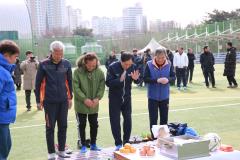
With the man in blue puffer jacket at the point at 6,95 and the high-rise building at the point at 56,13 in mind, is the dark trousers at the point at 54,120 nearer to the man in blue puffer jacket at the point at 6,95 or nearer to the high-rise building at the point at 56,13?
the man in blue puffer jacket at the point at 6,95

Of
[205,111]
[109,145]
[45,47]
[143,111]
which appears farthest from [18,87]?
[45,47]

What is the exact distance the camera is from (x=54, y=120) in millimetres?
6090

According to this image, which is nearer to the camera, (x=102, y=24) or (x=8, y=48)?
(x=8, y=48)

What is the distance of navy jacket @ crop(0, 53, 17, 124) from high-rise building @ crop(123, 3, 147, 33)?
92928mm

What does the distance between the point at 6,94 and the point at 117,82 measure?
216 cm

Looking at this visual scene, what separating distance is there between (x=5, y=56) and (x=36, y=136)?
3704 millimetres

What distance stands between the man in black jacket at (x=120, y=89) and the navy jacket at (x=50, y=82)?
0.84 meters

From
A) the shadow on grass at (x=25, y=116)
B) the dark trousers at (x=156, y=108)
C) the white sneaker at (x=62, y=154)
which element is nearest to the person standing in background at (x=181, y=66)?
the shadow on grass at (x=25, y=116)

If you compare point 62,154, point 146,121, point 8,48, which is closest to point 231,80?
point 146,121

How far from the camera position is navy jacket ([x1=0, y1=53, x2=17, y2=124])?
4.62m

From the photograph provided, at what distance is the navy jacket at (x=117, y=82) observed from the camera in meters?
6.45

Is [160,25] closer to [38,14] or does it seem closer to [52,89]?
[38,14]

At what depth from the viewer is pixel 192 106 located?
1131cm

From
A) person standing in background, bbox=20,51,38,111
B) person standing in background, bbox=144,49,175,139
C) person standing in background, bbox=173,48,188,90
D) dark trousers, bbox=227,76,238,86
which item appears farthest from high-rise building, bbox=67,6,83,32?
person standing in background, bbox=144,49,175,139
